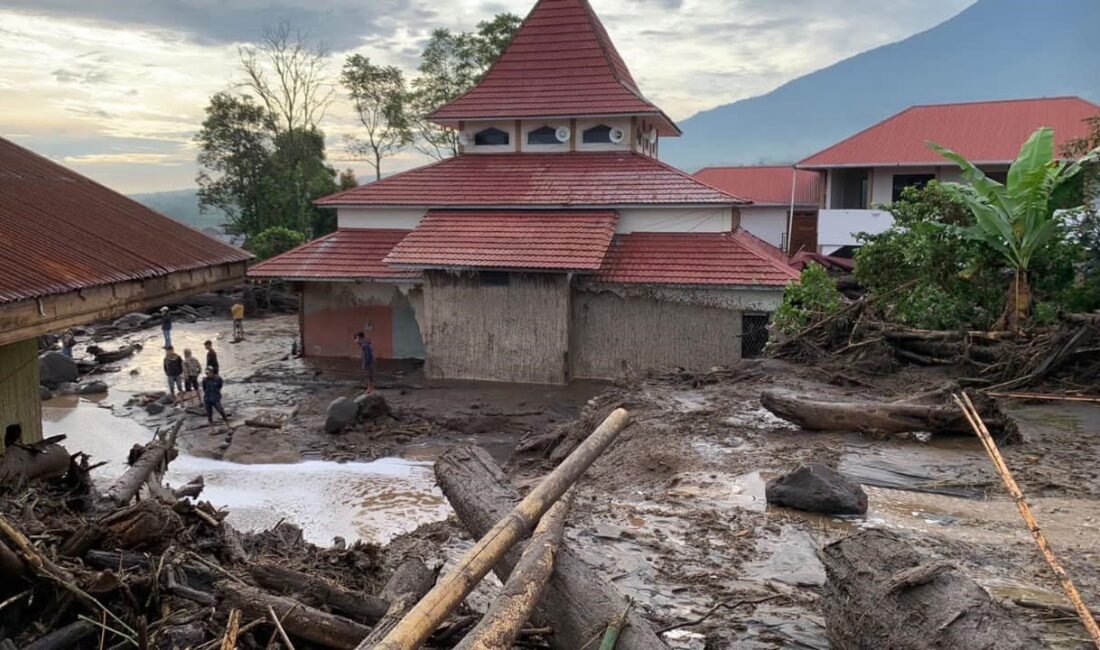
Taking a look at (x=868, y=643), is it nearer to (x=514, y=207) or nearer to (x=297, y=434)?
(x=297, y=434)

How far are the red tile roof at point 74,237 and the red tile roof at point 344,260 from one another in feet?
32.5

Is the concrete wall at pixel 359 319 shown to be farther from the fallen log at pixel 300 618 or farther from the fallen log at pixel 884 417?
the fallen log at pixel 300 618

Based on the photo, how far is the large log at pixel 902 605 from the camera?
3.81m

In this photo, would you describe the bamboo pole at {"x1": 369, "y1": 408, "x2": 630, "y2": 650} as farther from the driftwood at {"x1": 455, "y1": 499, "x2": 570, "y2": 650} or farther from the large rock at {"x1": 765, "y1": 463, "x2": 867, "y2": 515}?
the large rock at {"x1": 765, "y1": 463, "x2": 867, "y2": 515}

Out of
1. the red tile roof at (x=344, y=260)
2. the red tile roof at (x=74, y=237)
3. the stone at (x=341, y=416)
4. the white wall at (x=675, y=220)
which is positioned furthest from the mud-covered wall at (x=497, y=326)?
the red tile roof at (x=74, y=237)

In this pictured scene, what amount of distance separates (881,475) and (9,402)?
9005mm

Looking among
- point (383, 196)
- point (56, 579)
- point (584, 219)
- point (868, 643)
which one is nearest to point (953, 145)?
point (584, 219)

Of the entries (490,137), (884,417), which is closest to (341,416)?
(884,417)

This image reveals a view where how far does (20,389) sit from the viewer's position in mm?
8055

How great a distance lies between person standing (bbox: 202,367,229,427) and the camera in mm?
14781

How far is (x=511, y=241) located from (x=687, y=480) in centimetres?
1024

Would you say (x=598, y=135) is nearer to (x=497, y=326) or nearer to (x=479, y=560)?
(x=497, y=326)

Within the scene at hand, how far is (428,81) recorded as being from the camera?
3947cm

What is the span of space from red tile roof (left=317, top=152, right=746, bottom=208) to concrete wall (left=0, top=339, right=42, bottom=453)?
39.7 feet
